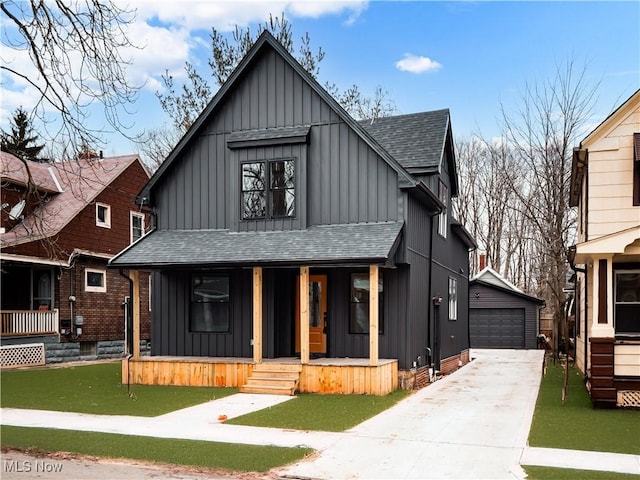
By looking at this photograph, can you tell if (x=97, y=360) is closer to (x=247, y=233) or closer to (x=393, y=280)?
(x=247, y=233)

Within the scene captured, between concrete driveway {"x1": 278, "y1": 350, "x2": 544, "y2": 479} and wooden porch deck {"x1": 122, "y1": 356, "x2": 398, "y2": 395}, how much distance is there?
84 cm

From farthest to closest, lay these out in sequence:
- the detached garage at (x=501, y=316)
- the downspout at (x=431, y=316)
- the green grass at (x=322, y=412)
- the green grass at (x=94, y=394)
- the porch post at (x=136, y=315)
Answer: the detached garage at (x=501, y=316)
the downspout at (x=431, y=316)
the porch post at (x=136, y=315)
the green grass at (x=94, y=394)
the green grass at (x=322, y=412)

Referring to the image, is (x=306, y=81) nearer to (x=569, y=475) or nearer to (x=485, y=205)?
(x=569, y=475)

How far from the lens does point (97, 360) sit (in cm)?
2403

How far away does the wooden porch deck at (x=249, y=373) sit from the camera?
13898 millimetres

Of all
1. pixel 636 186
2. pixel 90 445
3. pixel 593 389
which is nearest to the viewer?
pixel 90 445

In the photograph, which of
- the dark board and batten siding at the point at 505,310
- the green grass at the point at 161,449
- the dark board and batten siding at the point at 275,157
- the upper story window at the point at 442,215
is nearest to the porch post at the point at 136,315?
the dark board and batten siding at the point at 275,157

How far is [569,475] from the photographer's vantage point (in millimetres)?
7496

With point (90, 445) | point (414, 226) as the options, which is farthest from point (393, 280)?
point (90, 445)

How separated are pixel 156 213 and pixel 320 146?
16.1 feet

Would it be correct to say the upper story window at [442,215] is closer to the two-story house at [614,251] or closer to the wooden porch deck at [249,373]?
the two-story house at [614,251]

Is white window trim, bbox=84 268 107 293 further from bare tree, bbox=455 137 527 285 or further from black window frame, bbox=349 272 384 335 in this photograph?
bare tree, bbox=455 137 527 285

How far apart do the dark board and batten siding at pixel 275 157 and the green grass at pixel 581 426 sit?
5.40 metres

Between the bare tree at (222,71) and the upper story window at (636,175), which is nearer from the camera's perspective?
the upper story window at (636,175)
